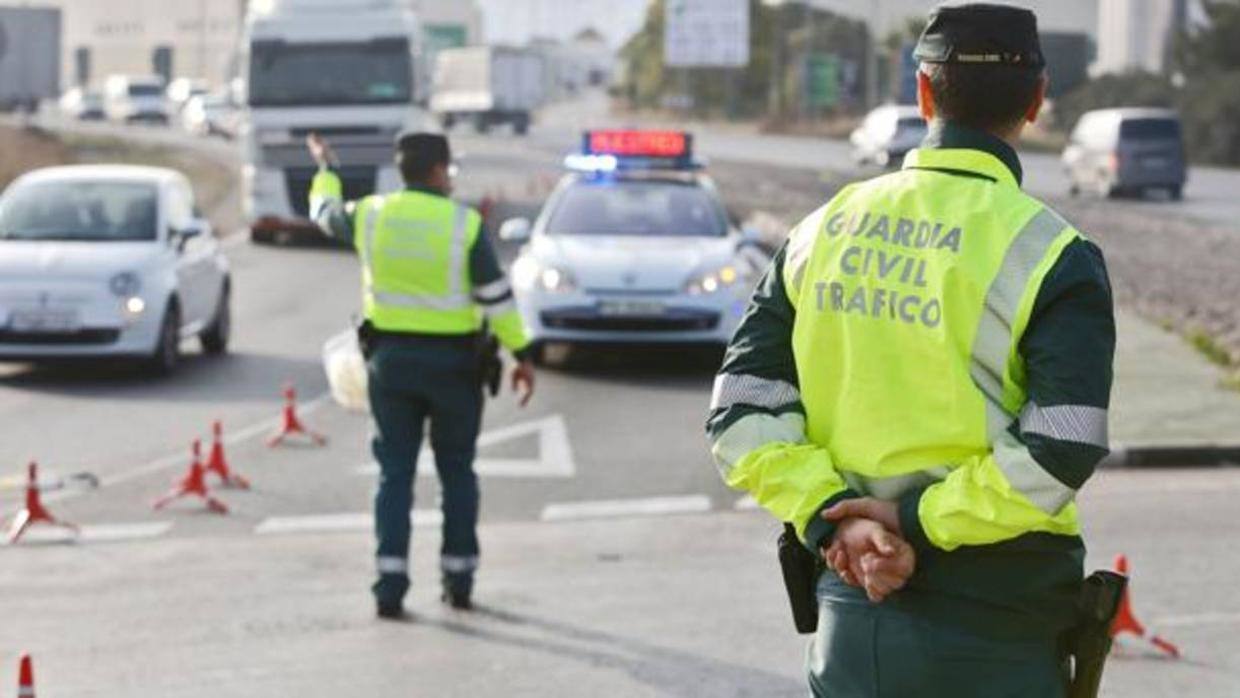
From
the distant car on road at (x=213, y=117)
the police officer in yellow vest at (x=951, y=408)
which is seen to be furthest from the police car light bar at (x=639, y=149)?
the distant car on road at (x=213, y=117)

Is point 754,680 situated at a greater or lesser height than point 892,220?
lesser

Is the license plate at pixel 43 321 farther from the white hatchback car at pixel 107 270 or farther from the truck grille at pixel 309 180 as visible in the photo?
the truck grille at pixel 309 180

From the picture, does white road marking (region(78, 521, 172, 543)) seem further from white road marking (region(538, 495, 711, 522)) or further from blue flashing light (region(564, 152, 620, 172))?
blue flashing light (region(564, 152, 620, 172))

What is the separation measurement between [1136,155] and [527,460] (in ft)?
122

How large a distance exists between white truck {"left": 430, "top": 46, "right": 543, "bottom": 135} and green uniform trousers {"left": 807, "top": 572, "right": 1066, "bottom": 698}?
92.5m

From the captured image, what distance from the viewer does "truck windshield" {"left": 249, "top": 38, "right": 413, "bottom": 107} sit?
33219 millimetres

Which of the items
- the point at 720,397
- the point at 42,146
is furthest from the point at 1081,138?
the point at 720,397

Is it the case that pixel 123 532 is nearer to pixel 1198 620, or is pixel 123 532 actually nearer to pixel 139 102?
pixel 1198 620

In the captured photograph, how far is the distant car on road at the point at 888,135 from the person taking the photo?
171 ft

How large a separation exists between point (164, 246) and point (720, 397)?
15609 mm

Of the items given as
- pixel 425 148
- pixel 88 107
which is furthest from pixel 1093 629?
pixel 88 107

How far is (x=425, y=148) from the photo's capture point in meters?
10.2

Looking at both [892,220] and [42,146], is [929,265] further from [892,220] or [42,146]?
[42,146]

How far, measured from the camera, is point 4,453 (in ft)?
50.7
